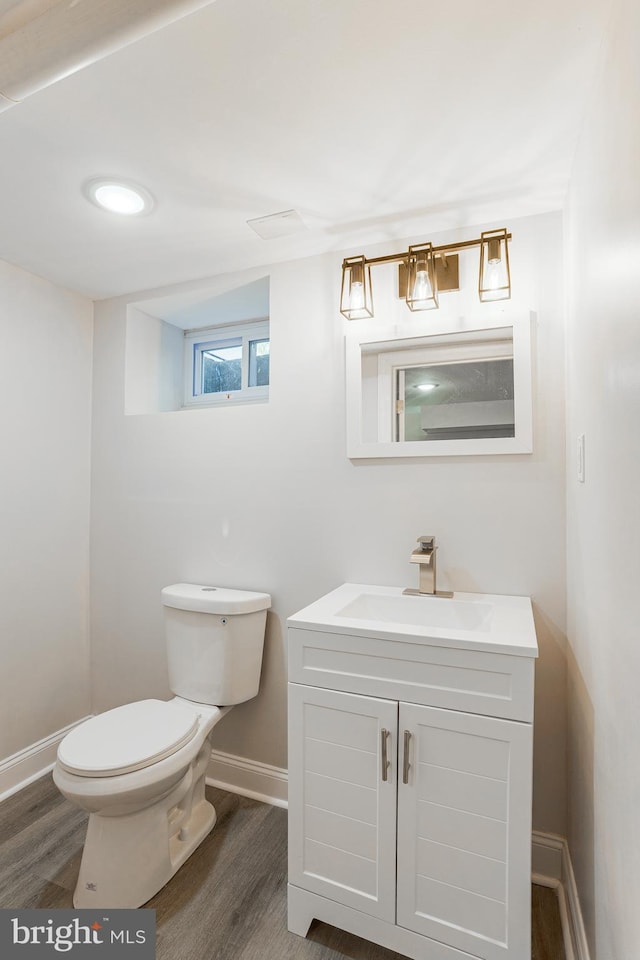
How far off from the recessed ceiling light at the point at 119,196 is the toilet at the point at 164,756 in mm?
1431

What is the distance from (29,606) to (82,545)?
0.37 m

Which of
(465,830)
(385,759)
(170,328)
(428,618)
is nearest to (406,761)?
(385,759)

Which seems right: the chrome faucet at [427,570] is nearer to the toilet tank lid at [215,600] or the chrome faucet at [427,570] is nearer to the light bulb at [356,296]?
the toilet tank lid at [215,600]

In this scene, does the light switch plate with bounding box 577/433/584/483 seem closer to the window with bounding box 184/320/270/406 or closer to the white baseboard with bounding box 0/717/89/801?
the window with bounding box 184/320/270/406

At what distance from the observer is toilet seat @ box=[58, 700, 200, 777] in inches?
54.2

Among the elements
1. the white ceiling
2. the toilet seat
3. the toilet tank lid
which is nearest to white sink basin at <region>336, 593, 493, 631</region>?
the toilet tank lid

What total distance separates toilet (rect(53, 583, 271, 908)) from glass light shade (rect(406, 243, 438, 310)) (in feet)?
4.18

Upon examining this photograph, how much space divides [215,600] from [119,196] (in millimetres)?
1460

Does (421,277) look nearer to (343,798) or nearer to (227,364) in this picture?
(227,364)

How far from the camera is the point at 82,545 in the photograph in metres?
2.39

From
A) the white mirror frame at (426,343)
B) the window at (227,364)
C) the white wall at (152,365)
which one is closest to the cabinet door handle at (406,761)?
the white mirror frame at (426,343)

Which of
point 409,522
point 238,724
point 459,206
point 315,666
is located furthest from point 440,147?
point 238,724

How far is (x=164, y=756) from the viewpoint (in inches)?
57.2

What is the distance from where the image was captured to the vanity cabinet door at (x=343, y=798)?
1.27 metres
